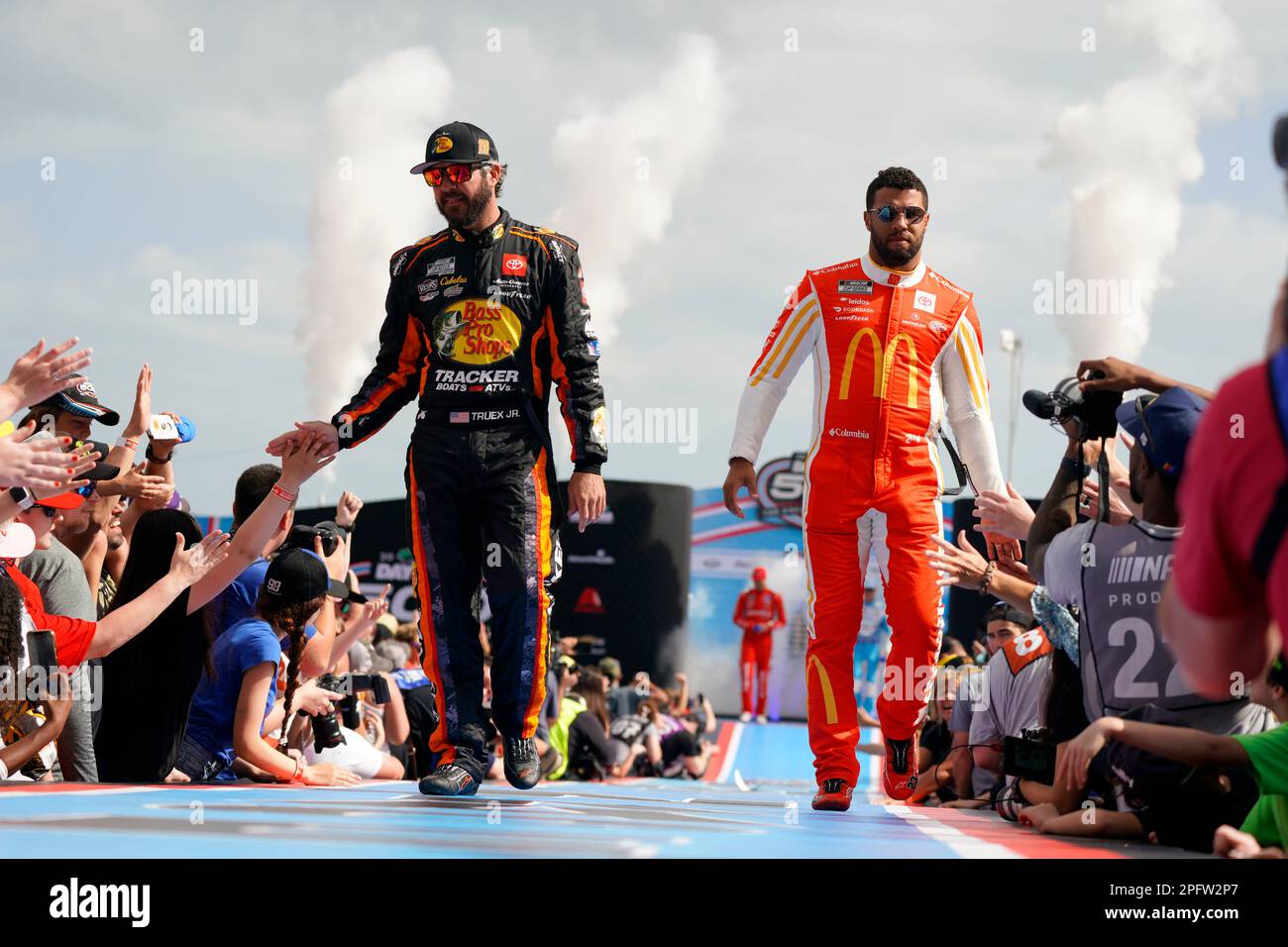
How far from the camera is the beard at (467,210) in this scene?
15.1 feet

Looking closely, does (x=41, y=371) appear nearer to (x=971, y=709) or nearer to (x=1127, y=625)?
(x=1127, y=625)

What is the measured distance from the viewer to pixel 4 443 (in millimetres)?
3146

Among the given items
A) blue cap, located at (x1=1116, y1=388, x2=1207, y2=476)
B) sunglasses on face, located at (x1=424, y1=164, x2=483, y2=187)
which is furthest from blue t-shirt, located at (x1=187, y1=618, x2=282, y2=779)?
blue cap, located at (x1=1116, y1=388, x2=1207, y2=476)

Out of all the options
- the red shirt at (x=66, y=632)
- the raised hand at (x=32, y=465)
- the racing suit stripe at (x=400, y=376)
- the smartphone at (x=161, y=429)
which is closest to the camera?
the raised hand at (x=32, y=465)

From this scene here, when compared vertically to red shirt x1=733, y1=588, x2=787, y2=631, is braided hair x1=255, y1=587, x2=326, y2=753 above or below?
above

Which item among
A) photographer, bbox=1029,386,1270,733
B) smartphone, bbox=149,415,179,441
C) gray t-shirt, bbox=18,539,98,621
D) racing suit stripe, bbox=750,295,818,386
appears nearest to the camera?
photographer, bbox=1029,386,1270,733

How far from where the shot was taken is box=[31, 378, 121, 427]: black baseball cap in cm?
513

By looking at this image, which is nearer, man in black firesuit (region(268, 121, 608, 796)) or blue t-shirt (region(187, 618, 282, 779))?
man in black firesuit (region(268, 121, 608, 796))

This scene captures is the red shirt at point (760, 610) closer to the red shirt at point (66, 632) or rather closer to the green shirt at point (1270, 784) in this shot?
the red shirt at point (66, 632)

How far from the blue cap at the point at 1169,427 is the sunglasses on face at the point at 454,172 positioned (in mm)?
2336

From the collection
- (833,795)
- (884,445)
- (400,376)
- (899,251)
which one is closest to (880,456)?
(884,445)

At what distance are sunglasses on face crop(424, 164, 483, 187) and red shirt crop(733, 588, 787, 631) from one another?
52.0 feet

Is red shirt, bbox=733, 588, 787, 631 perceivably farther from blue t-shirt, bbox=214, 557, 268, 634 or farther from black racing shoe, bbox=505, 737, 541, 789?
black racing shoe, bbox=505, 737, 541, 789

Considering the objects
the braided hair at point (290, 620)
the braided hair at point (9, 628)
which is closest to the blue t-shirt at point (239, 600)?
the braided hair at point (290, 620)
